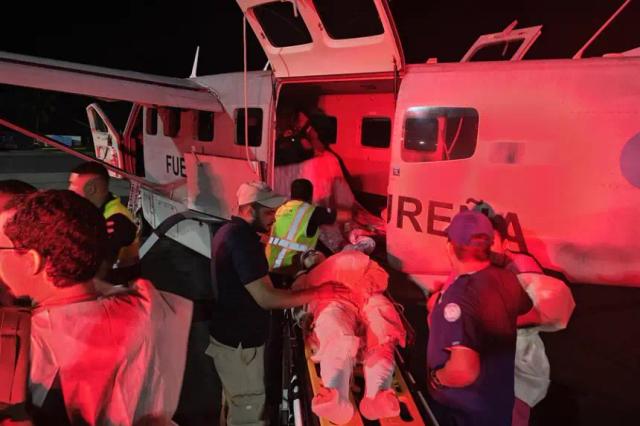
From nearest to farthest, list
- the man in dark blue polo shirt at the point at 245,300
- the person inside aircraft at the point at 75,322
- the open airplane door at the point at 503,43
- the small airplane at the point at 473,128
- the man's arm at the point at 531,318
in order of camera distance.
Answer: the person inside aircraft at the point at 75,322
the man's arm at the point at 531,318
the man in dark blue polo shirt at the point at 245,300
the small airplane at the point at 473,128
the open airplane door at the point at 503,43

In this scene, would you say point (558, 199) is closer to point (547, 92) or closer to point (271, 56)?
point (547, 92)

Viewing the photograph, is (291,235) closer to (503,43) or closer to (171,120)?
(503,43)

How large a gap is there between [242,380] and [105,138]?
31.3 feet

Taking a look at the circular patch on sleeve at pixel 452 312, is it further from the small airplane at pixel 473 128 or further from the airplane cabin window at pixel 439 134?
the airplane cabin window at pixel 439 134

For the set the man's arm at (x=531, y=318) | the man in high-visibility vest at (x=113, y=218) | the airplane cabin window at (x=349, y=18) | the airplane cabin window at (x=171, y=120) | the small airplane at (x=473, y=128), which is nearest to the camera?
the man's arm at (x=531, y=318)

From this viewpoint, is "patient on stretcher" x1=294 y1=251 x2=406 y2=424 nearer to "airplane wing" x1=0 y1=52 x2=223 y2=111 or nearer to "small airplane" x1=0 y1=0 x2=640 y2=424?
"small airplane" x1=0 y1=0 x2=640 y2=424

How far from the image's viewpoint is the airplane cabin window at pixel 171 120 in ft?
26.3

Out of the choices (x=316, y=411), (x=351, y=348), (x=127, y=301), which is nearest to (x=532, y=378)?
(x=351, y=348)

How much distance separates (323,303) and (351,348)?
1.30 feet

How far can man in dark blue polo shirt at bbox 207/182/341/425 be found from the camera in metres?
2.86

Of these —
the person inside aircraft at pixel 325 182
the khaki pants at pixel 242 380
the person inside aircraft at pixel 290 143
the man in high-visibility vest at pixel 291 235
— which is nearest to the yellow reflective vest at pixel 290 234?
the man in high-visibility vest at pixel 291 235

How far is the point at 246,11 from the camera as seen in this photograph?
16.9 ft

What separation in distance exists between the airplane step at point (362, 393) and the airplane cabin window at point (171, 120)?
604 centimetres

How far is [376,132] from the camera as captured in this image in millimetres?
7715
